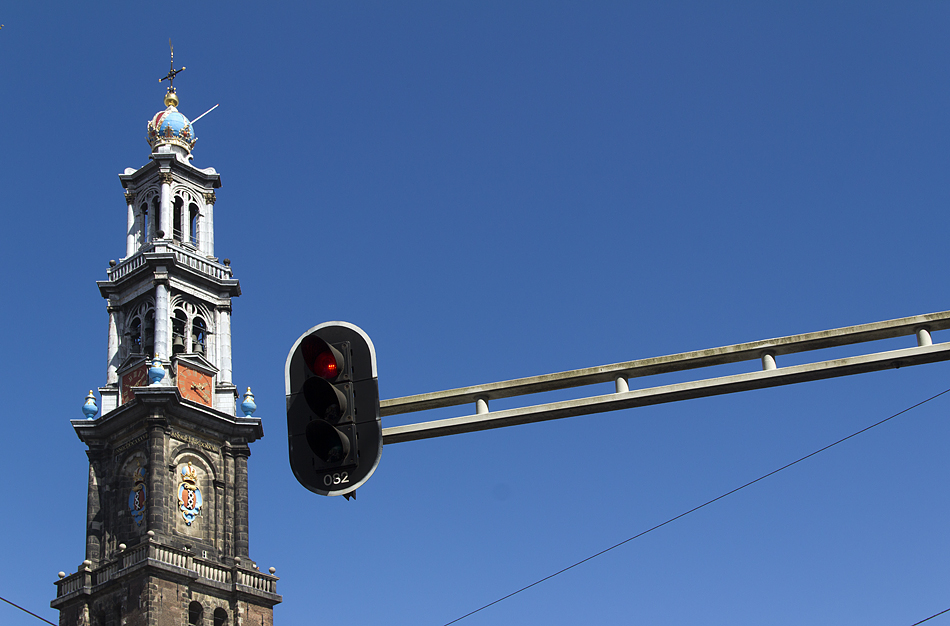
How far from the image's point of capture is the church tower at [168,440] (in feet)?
199

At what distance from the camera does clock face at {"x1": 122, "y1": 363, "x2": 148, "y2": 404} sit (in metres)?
65.0

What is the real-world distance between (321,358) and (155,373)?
55814mm

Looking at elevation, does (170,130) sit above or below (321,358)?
above

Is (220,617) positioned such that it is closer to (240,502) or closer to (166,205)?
(240,502)

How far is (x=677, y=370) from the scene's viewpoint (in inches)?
418

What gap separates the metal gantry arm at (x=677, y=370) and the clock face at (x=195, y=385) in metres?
56.2

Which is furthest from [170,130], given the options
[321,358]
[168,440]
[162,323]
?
[321,358]

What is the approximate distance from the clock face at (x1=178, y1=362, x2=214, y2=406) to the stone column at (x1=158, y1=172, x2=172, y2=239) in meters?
8.37

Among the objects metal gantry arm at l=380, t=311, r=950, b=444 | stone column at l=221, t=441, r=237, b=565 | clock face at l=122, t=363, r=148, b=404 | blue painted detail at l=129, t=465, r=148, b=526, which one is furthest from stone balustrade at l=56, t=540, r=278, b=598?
metal gantry arm at l=380, t=311, r=950, b=444

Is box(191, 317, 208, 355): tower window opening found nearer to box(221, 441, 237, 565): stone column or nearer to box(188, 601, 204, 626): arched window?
box(221, 441, 237, 565): stone column

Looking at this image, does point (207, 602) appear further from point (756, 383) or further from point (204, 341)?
point (756, 383)

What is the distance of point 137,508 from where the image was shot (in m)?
63.1

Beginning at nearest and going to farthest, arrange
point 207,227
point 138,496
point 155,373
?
1. point 138,496
2. point 155,373
3. point 207,227

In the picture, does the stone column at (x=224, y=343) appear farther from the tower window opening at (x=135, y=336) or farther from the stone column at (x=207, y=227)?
the tower window opening at (x=135, y=336)
